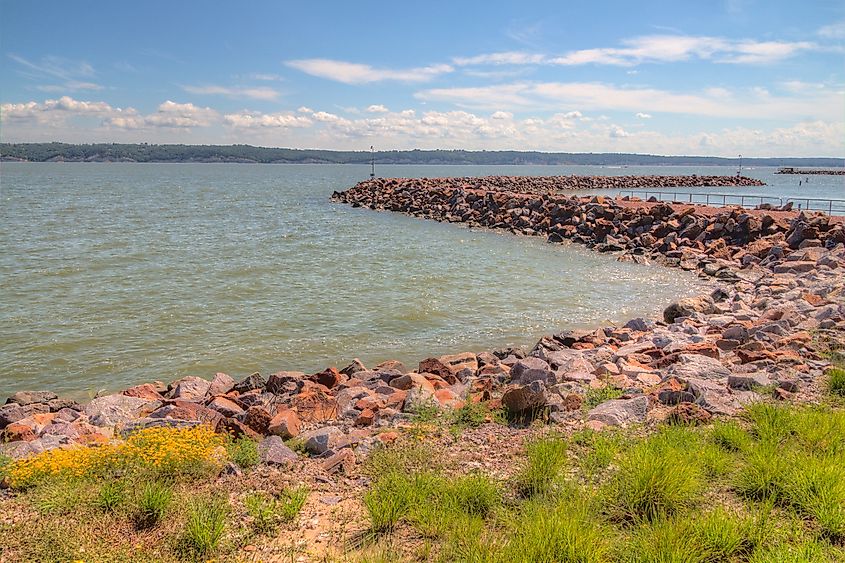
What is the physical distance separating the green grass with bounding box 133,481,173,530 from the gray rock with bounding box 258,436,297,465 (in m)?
1.28

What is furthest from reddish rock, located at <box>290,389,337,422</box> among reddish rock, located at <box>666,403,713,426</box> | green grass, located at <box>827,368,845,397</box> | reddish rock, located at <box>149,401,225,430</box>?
green grass, located at <box>827,368,845,397</box>

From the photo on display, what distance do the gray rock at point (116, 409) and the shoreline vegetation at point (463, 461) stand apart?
1.8 inches

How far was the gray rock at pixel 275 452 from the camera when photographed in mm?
6281

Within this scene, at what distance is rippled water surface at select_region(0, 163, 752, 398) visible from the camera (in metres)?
12.6

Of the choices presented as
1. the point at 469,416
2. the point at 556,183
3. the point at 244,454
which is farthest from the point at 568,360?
the point at 556,183

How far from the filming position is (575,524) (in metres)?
4.45

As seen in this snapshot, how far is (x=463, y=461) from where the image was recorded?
246 inches

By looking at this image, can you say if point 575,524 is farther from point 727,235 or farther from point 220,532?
point 727,235

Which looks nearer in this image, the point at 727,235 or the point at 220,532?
the point at 220,532

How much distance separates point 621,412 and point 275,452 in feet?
13.1

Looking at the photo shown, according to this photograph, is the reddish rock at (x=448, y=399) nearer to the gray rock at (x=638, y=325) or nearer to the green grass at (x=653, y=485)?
the green grass at (x=653, y=485)

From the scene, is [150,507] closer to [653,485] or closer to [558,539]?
[558,539]

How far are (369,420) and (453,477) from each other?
2363 mm

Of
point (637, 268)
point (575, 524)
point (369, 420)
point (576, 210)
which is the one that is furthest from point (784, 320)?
point (576, 210)
